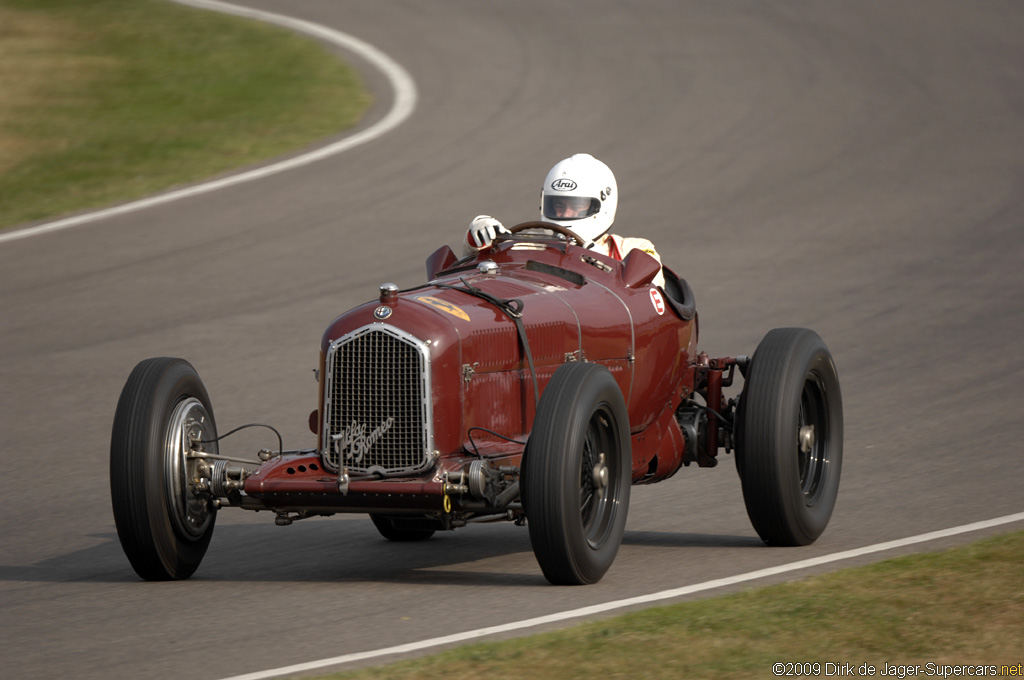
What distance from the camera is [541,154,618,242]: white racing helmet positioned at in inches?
364

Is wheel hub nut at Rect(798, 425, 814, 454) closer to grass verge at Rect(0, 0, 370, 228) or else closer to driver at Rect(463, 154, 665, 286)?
driver at Rect(463, 154, 665, 286)

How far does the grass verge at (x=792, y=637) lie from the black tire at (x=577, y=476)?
57 cm

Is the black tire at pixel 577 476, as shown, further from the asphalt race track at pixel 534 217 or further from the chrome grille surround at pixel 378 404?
the chrome grille surround at pixel 378 404

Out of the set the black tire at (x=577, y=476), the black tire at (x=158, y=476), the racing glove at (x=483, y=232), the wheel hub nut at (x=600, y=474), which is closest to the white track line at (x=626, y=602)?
the black tire at (x=577, y=476)

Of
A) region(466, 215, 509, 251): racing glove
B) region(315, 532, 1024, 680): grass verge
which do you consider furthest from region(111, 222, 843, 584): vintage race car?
region(315, 532, 1024, 680): grass verge

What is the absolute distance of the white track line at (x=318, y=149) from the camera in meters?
18.8

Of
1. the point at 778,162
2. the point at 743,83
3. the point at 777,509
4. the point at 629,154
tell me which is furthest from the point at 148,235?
the point at 777,509

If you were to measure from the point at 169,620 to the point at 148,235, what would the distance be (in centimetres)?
1158

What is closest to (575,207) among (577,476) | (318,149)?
(577,476)

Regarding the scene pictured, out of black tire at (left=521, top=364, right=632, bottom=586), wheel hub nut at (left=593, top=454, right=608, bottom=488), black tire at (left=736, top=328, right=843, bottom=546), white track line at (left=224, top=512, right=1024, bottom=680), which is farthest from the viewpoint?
black tire at (left=736, top=328, right=843, bottom=546)

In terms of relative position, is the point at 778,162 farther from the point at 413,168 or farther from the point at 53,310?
the point at 53,310

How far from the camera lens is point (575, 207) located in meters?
9.24

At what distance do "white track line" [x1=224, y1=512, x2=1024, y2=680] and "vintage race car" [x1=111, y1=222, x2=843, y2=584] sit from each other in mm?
342

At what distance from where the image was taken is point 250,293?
15.8 metres
